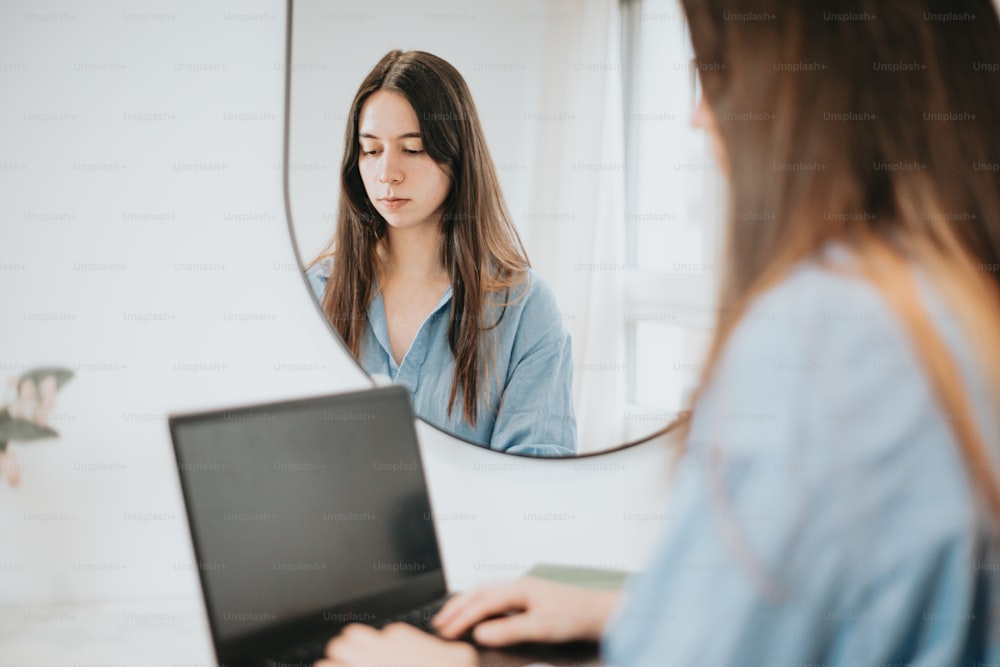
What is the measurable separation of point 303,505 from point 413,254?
38cm

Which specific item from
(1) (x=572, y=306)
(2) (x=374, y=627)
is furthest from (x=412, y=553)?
(1) (x=572, y=306)

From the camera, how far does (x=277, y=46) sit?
104 cm

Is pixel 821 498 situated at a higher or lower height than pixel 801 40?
lower

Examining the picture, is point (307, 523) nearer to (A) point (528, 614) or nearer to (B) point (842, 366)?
(A) point (528, 614)

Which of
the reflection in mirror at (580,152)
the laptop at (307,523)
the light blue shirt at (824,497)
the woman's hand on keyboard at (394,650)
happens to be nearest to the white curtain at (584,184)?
the reflection in mirror at (580,152)

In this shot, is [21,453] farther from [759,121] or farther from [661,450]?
[759,121]

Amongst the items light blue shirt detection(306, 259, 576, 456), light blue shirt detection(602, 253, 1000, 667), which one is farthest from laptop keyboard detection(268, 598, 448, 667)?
light blue shirt detection(602, 253, 1000, 667)

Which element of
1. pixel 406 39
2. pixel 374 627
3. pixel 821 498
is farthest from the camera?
pixel 406 39

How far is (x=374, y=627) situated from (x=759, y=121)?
1.96 ft

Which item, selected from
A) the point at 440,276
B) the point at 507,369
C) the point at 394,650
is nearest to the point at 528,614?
the point at 394,650

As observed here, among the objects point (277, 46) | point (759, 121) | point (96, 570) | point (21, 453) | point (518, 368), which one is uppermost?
point (277, 46)

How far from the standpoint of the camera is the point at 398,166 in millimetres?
1004

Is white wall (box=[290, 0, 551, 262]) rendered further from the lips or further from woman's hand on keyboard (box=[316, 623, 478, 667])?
woman's hand on keyboard (box=[316, 623, 478, 667])

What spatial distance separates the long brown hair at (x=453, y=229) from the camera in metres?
1.00
